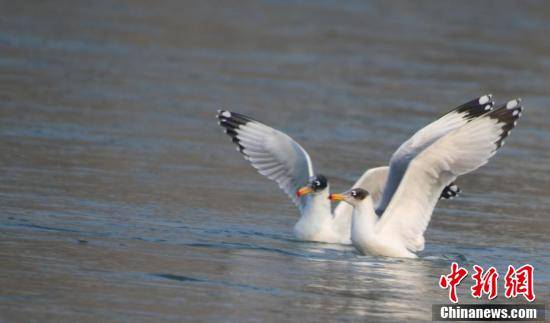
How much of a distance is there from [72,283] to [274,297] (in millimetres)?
1392

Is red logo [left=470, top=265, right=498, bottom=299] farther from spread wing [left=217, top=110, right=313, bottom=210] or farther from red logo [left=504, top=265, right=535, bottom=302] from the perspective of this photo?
spread wing [left=217, top=110, right=313, bottom=210]

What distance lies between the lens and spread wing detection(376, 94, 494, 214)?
498 inches

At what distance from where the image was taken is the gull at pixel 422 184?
1209cm

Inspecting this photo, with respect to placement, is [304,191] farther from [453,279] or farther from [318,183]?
[453,279]

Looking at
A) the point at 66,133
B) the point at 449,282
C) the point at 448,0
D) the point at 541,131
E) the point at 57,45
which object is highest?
the point at 448,0

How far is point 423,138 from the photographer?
12.8 metres

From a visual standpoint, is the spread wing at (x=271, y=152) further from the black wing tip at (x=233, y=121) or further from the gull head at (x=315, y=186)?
the gull head at (x=315, y=186)

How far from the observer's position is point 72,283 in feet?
32.1

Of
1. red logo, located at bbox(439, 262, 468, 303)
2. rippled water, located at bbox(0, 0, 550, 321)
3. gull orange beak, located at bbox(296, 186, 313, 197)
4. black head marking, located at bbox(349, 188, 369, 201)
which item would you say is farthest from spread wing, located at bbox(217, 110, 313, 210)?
red logo, located at bbox(439, 262, 468, 303)

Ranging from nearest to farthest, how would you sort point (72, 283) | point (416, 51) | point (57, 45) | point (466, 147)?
point (72, 283)
point (466, 147)
point (57, 45)
point (416, 51)

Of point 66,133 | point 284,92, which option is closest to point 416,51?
point 284,92

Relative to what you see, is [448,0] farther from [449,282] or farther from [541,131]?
[449,282]

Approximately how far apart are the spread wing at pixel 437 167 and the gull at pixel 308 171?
504 millimetres

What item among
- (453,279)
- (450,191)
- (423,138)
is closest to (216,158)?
(450,191)
